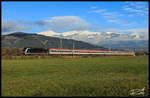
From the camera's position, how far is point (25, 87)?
16516 mm

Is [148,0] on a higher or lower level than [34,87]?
higher

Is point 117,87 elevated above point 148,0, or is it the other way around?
point 148,0

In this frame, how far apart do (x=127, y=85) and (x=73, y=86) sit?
14.7ft

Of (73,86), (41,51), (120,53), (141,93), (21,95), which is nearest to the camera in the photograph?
(21,95)

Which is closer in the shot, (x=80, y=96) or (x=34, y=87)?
(x=80, y=96)

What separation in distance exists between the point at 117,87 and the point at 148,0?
22.4 feet

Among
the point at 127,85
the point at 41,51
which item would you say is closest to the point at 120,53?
the point at 41,51

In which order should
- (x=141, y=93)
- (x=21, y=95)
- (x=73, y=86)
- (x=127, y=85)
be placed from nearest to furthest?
(x=21, y=95) → (x=141, y=93) → (x=73, y=86) → (x=127, y=85)

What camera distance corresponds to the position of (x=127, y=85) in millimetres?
18156

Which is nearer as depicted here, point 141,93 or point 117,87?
point 141,93

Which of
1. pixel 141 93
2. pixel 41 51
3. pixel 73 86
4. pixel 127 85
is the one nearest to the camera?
pixel 141 93

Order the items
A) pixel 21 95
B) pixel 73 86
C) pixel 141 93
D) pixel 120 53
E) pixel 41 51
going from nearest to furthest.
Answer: pixel 21 95 → pixel 141 93 → pixel 73 86 → pixel 41 51 → pixel 120 53

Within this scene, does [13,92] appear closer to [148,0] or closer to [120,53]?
[148,0]

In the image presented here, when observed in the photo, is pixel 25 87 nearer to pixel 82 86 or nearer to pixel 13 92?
pixel 13 92
